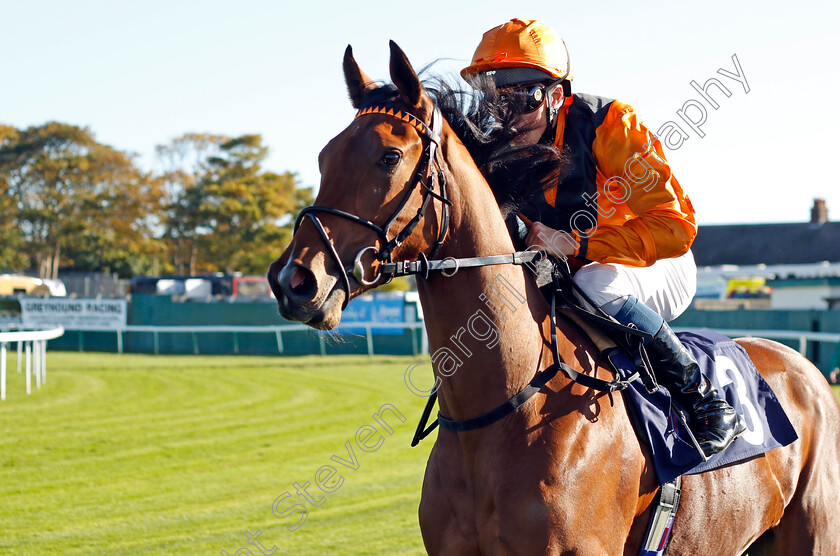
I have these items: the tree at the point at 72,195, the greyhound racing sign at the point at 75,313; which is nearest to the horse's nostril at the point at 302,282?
the greyhound racing sign at the point at 75,313

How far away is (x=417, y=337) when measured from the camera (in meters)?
16.5

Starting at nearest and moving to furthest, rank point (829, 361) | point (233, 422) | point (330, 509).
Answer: point (330, 509) → point (233, 422) → point (829, 361)

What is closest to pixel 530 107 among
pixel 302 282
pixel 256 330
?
pixel 302 282

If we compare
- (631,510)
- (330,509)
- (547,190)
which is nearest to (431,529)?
(631,510)

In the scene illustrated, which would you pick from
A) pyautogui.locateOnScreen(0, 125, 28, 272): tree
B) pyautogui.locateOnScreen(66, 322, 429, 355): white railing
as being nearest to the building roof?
pyautogui.locateOnScreen(66, 322, 429, 355): white railing

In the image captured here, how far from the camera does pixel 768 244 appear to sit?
122ft

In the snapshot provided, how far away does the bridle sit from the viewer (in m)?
1.90

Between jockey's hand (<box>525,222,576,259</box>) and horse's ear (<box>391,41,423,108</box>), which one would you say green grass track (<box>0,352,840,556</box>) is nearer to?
jockey's hand (<box>525,222,576,259</box>)

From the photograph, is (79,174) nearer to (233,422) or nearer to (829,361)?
(233,422)

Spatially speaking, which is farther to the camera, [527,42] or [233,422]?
[233,422]

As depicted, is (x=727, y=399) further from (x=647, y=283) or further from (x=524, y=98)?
(x=524, y=98)

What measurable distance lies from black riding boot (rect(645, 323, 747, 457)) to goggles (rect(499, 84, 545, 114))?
832 millimetres

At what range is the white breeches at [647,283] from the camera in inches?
97.4

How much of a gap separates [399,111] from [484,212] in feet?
1.26
